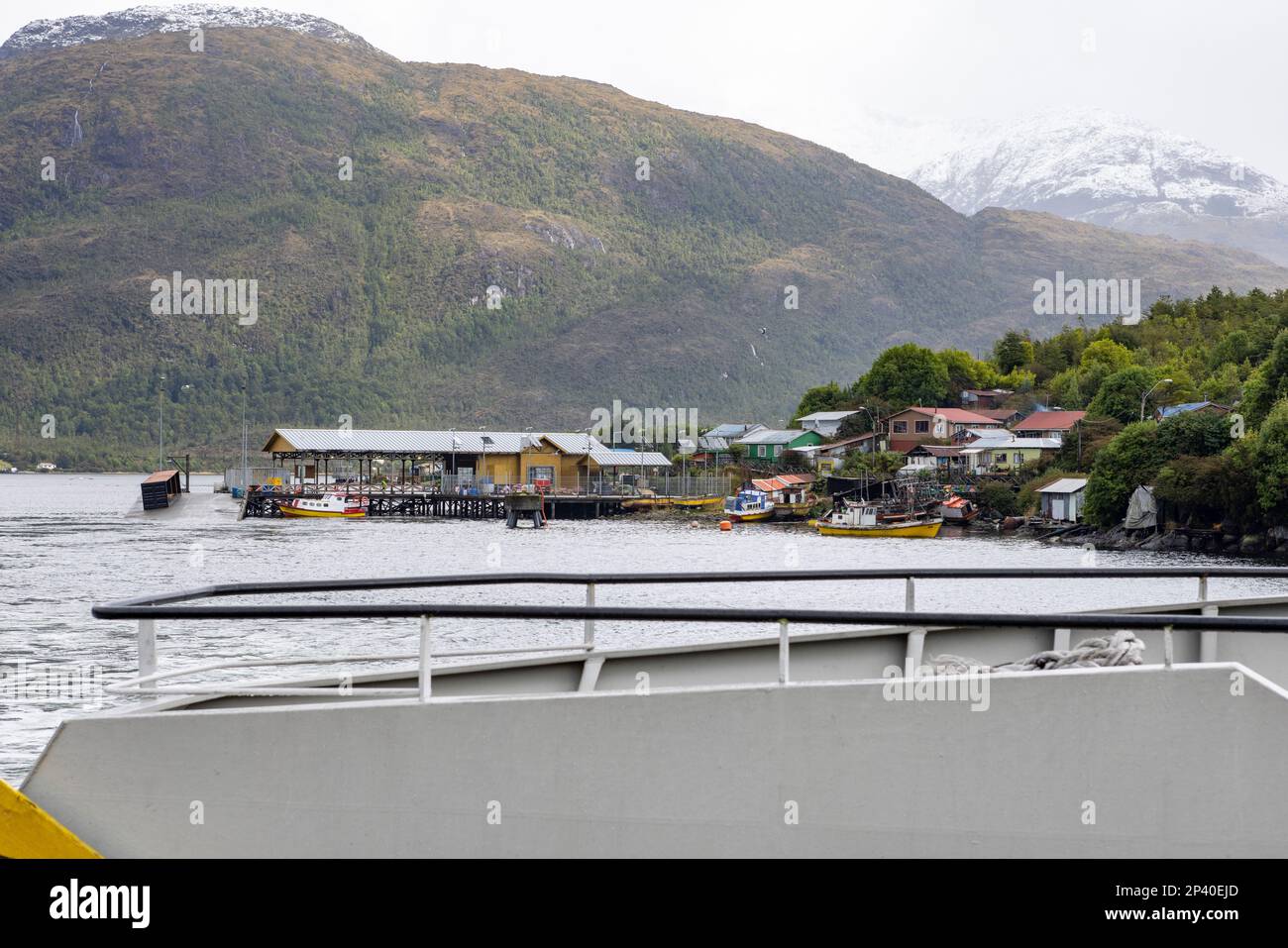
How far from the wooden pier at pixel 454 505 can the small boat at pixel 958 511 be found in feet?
122

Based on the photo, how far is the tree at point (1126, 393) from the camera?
12612cm

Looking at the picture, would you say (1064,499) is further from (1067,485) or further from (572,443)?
(572,443)

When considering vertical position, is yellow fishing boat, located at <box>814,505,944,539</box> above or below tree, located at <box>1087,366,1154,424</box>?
below

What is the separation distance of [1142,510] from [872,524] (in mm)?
24275

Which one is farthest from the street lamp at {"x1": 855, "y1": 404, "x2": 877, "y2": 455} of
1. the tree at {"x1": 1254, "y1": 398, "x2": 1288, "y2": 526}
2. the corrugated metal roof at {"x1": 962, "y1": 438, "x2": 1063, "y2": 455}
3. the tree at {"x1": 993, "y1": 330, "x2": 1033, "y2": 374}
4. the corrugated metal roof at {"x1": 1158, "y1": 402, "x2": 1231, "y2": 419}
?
the tree at {"x1": 1254, "y1": 398, "x2": 1288, "y2": 526}

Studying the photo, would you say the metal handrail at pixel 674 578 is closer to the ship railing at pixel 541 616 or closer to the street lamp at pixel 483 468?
the ship railing at pixel 541 616

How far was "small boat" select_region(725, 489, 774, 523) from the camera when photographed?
131m

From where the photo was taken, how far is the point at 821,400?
179750 mm

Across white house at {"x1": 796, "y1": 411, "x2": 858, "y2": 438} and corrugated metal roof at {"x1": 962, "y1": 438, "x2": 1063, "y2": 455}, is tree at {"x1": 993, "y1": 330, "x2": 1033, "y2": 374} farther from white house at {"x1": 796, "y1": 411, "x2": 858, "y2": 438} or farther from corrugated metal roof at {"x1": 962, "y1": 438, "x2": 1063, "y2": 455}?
corrugated metal roof at {"x1": 962, "y1": 438, "x2": 1063, "y2": 455}

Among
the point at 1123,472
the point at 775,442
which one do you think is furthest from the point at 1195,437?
the point at 775,442

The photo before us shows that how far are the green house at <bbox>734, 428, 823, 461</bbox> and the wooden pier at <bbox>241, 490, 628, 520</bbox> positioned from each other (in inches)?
1189

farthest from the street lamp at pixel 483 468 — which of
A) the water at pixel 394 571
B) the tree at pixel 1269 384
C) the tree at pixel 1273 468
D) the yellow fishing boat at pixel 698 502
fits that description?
the tree at pixel 1273 468

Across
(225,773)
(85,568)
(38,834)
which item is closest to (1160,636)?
(225,773)
